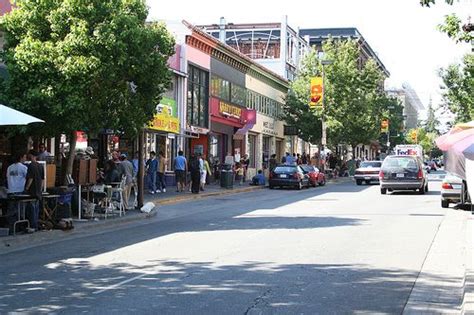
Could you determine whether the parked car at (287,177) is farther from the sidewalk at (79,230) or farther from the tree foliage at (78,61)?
the tree foliage at (78,61)

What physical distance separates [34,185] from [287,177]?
21.3 meters

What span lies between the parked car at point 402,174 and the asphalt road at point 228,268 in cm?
1069

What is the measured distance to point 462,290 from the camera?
8242 mm

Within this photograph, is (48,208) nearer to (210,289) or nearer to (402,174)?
(210,289)

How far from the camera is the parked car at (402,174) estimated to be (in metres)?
28.0

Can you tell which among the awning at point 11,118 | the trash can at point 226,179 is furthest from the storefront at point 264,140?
the awning at point 11,118

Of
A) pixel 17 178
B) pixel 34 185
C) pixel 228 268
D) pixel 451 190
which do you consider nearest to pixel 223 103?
pixel 451 190

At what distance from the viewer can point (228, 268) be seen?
977cm

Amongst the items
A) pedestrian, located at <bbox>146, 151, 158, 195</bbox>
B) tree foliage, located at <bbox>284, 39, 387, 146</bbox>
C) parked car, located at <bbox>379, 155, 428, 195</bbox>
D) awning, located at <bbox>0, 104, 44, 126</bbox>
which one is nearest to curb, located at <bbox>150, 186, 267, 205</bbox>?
pedestrian, located at <bbox>146, 151, 158, 195</bbox>

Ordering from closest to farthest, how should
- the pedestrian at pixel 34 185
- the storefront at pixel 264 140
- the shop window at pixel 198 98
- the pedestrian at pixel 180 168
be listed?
the pedestrian at pixel 34 185, the pedestrian at pixel 180 168, the shop window at pixel 198 98, the storefront at pixel 264 140

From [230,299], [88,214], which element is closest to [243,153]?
[88,214]

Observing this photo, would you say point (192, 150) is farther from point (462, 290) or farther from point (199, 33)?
point (462, 290)

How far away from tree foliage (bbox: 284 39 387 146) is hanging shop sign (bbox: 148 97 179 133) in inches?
718

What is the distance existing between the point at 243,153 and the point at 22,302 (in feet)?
115
